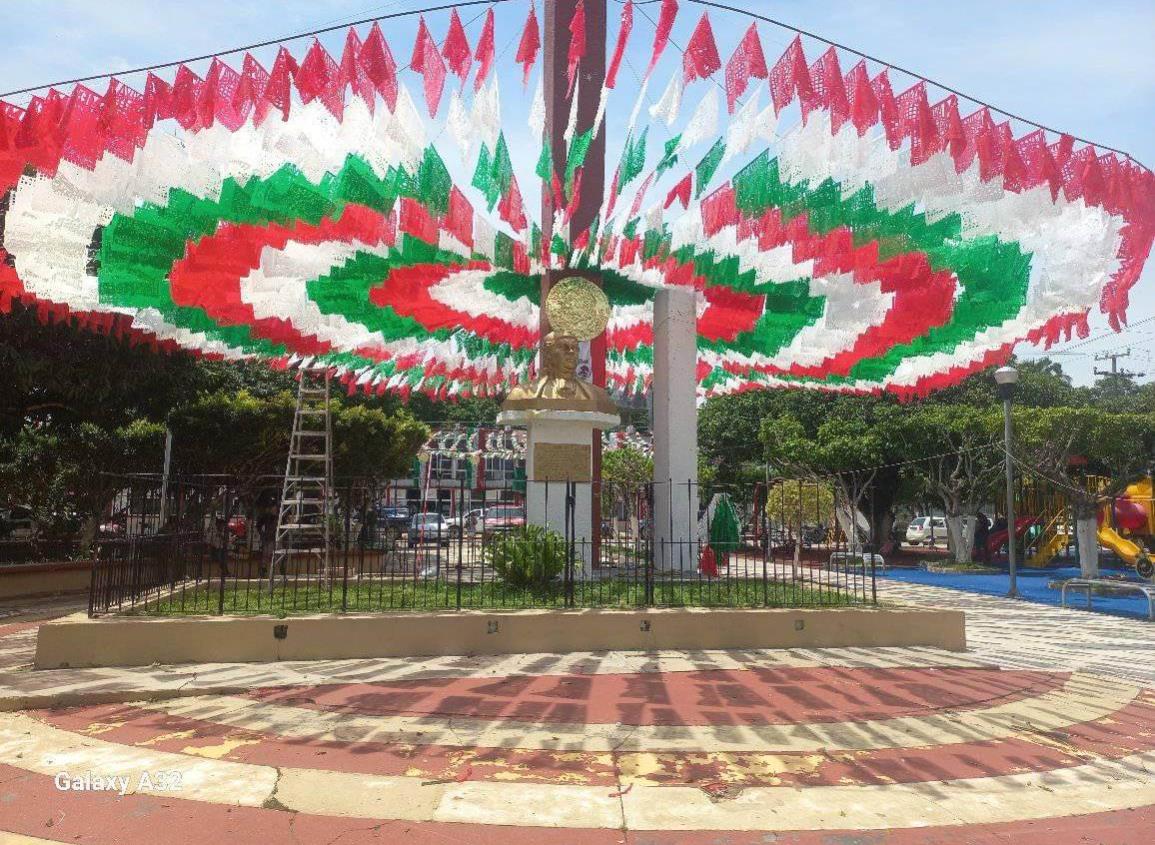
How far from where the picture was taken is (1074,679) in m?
9.12

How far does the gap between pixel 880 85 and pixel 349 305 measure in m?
10.3

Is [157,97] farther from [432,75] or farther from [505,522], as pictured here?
[505,522]

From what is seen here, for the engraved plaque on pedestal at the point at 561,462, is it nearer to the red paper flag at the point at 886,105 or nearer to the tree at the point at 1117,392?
the red paper flag at the point at 886,105

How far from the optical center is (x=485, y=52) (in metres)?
8.16

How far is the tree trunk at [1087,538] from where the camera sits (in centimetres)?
2073

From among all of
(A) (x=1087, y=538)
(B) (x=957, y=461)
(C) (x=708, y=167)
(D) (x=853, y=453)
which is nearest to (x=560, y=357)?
(C) (x=708, y=167)

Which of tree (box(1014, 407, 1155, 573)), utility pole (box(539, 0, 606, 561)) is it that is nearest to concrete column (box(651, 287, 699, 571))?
utility pole (box(539, 0, 606, 561))

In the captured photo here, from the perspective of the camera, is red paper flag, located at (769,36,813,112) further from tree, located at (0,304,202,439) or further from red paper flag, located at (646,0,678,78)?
tree, located at (0,304,202,439)

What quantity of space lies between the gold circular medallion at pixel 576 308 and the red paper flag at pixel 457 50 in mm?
5605

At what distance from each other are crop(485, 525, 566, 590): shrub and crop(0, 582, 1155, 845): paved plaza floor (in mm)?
1941

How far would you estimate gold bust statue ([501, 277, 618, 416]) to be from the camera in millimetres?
13133

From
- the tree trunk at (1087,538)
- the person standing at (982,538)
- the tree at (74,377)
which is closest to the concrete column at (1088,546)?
the tree trunk at (1087,538)

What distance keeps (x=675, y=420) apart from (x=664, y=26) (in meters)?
7.67

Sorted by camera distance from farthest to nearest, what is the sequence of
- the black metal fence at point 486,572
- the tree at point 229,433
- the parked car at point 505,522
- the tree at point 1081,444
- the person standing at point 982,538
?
the person standing at point 982,538, the tree at point 1081,444, the tree at point 229,433, the parked car at point 505,522, the black metal fence at point 486,572
